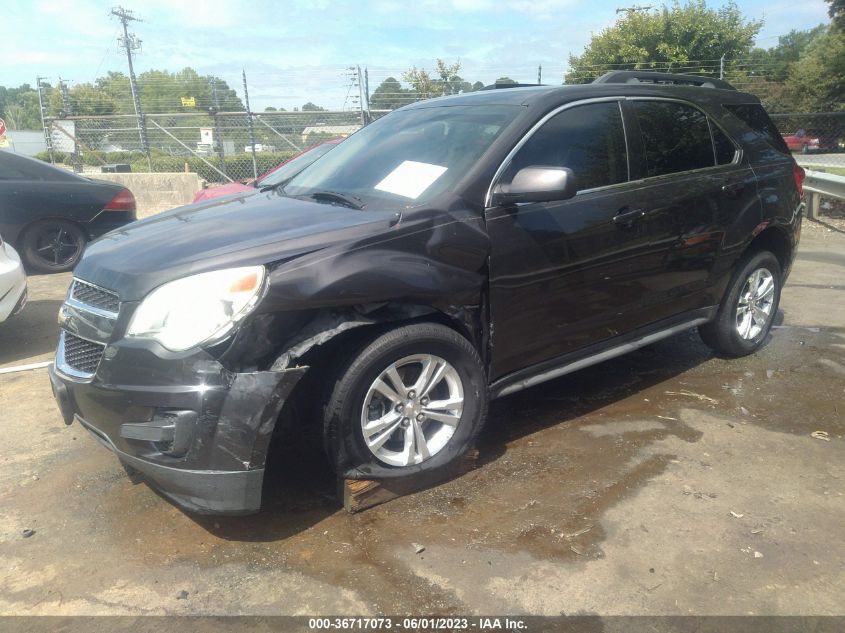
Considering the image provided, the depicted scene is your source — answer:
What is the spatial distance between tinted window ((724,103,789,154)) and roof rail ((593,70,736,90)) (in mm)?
243

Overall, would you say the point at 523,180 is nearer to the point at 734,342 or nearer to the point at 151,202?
the point at 734,342

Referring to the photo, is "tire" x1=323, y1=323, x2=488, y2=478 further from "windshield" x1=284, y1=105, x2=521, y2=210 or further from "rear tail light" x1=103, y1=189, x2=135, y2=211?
"rear tail light" x1=103, y1=189, x2=135, y2=211

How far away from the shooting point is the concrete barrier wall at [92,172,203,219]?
12.5 meters

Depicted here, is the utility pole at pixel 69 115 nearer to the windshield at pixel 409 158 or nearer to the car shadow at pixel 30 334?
the car shadow at pixel 30 334

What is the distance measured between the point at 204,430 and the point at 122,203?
6.99 metres

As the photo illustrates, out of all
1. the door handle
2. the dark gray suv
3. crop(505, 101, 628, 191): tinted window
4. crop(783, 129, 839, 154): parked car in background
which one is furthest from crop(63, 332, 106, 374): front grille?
crop(783, 129, 839, 154): parked car in background

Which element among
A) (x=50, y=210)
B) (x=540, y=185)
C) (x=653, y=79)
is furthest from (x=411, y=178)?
(x=50, y=210)

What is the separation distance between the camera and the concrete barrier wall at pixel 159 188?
493 inches

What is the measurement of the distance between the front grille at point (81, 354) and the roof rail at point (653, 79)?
3.11m

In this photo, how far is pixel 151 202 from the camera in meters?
12.7

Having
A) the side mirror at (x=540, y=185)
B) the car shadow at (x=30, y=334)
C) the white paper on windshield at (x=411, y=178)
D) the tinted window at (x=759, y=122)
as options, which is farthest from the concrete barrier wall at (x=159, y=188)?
the side mirror at (x=540, y=185)

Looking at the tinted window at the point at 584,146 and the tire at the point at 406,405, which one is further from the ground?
the tinted window at the point at 584,146

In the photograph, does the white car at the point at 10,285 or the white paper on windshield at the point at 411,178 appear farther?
the white car at the point at 10,285

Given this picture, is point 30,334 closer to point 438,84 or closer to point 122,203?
point 122,203
